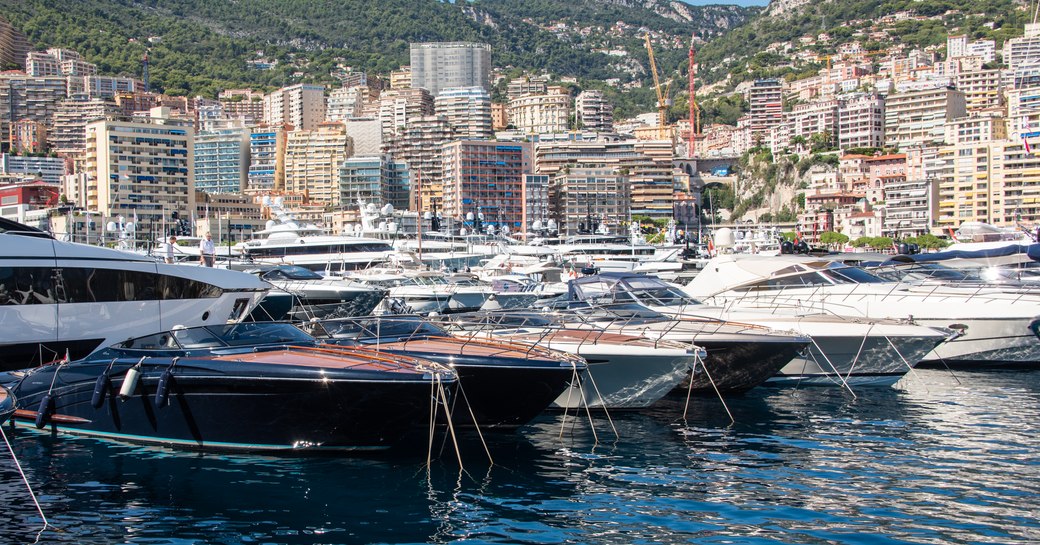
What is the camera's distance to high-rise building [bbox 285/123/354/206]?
495ft

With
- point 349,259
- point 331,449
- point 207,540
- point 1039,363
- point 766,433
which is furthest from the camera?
point 349,259

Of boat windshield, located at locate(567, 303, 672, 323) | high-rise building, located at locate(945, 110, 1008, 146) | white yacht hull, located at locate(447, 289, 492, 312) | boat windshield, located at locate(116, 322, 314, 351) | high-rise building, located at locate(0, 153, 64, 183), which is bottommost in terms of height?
white yacht hull, located at locate(447, 289, 492, 312)

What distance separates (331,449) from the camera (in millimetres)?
12680

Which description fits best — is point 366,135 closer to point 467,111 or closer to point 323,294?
point 467,111

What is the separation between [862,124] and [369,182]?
80536mm

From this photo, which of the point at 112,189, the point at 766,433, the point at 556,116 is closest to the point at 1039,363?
the point at 766,433

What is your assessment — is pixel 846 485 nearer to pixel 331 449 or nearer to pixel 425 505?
pixel 425 505

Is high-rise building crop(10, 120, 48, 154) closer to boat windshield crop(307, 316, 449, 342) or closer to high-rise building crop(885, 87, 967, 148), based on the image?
high-rise building crop(885, 87, 967, 148)

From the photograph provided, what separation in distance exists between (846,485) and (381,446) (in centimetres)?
541

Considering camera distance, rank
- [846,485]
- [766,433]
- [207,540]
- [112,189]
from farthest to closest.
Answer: [112,189], [766,433], [846,485], [207,540]

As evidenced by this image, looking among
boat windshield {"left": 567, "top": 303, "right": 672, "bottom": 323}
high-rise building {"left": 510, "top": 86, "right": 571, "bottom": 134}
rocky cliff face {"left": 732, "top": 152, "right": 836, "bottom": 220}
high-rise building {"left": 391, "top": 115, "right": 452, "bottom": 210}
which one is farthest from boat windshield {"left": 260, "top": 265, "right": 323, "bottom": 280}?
high-rise building {"left": 510, "top": 86, "right": 571, "bottom": 134}

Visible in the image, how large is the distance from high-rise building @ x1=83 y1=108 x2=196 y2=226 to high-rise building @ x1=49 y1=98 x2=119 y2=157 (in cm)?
5174

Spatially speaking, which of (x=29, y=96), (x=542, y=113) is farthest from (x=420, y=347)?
(x=29, y=96)

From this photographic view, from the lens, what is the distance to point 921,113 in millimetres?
163500
